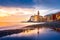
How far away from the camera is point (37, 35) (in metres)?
2.25

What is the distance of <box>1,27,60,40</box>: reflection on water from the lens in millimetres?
2223

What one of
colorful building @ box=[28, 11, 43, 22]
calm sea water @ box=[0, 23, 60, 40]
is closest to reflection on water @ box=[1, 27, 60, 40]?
calm sea water @ box=[0, 23, 60, 40]

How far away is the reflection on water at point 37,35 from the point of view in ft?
7.29

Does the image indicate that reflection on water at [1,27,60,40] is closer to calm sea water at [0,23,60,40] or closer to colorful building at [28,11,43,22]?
calm sea water at [0,23,60,40]

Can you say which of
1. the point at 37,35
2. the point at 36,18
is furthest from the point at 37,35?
the point at 36,18

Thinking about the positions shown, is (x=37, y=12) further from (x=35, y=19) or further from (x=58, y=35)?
(x=58, y=35)

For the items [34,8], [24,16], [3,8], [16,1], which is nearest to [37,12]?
[34,8]

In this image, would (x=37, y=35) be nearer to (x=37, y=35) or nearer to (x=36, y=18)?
(x=37, y=35)

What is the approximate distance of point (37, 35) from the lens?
2254 mm

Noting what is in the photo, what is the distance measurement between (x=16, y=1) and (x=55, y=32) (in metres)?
0.79

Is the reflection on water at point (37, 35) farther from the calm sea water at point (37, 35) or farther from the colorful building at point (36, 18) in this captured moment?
the colorful building at point (36, 18)

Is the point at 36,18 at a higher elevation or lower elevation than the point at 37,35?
higher

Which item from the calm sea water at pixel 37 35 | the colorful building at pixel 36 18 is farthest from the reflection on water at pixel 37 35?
the colorful building at pixel 36 18

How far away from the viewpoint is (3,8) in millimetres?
2244
